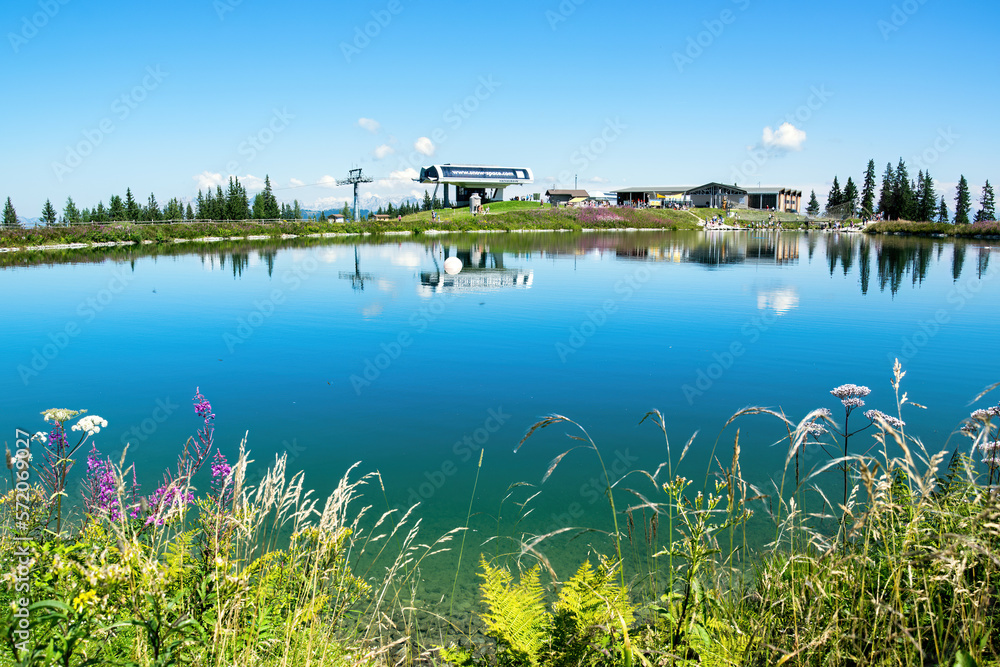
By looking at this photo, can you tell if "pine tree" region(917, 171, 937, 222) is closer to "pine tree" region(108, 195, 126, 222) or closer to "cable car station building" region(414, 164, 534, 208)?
"cable car station building" region(414, 164, 534, 208)

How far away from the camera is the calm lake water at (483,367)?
7060 millimetres

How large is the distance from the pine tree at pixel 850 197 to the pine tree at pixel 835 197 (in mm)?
709

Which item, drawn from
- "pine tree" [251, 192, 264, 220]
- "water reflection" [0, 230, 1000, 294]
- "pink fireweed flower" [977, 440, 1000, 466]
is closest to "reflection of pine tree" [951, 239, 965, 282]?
"water reflection" [0, 230, 1000, 294]

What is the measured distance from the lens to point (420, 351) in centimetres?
1266

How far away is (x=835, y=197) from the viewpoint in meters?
102

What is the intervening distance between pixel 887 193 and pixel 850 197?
14035 millimetres

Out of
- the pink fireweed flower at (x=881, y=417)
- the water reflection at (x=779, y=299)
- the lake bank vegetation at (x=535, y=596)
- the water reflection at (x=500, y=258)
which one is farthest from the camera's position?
the water reflection at (x=500, y=258)

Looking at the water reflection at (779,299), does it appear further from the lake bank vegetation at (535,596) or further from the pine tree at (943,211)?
the pine tree at (943,211)

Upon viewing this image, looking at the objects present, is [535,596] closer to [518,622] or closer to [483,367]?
[518,622]

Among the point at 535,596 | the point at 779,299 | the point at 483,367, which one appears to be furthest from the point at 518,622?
the point at 779,299

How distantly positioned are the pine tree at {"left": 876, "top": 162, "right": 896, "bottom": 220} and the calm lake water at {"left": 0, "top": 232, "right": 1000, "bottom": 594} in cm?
6924

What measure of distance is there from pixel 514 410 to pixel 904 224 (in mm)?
70010

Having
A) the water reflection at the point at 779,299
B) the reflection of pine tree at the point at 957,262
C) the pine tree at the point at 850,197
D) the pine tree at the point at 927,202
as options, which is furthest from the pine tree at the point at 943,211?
the water reflection at the point at 779,299

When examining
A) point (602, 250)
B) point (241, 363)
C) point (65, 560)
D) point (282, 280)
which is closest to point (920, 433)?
point (65, 560)
